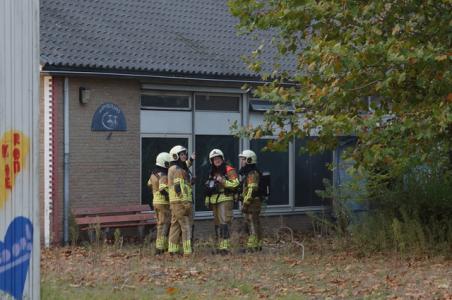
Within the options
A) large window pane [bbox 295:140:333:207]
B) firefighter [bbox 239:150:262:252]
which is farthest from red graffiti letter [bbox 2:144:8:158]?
large window pane [bbox 295:140:333:207]

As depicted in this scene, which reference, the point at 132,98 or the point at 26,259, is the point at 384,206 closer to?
the point at 132,98

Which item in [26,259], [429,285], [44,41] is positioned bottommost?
[429,285]

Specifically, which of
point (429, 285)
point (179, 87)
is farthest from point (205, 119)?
point (429, 285)

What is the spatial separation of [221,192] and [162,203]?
1.16m

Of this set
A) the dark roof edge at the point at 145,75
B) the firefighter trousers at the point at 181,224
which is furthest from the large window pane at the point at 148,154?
the firefighter trousers at the point at 181,224

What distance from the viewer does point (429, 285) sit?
13.5m

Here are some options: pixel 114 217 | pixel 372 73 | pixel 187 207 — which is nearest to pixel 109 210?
pixel 114 217

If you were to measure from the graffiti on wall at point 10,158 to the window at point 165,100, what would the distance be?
1280 cm

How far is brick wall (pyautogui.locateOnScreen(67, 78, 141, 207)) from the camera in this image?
19938 mm

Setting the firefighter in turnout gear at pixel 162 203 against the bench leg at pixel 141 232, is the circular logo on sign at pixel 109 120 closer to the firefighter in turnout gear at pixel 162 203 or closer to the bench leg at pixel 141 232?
the bench leg at pixel 141 232

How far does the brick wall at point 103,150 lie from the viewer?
65.4 feet

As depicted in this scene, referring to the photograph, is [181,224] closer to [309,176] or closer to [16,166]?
[309,176]

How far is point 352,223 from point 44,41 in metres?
7.32

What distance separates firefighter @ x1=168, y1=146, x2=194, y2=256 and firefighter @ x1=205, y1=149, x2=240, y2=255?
0.78 meters
